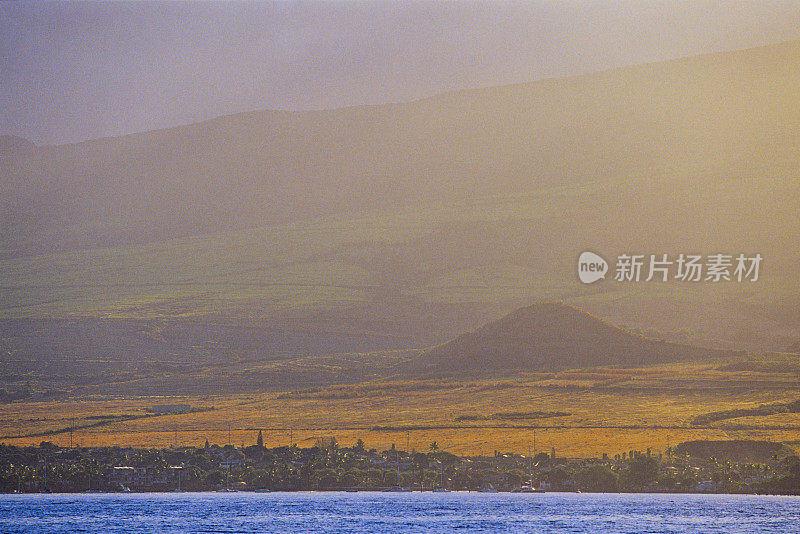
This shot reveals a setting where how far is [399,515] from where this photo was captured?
16550cm

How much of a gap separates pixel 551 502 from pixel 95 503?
65984 millimetres

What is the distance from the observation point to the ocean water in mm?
145250

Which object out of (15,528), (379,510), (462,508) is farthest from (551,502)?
(15,528)

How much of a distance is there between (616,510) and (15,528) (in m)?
75.5

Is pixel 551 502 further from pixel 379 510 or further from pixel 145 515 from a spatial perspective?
pixel 145 515

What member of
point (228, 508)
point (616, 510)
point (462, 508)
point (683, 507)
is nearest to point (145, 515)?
point (228, 508)

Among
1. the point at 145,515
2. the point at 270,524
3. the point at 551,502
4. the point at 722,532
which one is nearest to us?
the point at 722,532

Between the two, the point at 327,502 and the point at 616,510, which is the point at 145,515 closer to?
the point at 327,502

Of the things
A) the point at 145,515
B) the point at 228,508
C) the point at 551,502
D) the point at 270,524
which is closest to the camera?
the point at 270,524

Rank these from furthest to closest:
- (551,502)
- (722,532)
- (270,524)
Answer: (551,502) < (270,524) < (722,532)

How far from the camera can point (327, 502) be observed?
191000mm

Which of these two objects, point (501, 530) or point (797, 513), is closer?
point (501, 530)

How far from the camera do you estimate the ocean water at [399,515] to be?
145250 mm

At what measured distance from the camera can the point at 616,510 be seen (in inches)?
6791
